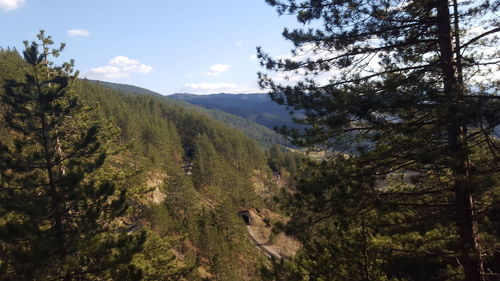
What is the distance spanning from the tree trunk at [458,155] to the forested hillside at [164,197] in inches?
360

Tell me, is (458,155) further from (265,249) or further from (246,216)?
(246,216)

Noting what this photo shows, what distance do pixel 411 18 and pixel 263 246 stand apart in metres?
45.0

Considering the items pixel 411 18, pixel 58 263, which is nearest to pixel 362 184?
pixel 411 18

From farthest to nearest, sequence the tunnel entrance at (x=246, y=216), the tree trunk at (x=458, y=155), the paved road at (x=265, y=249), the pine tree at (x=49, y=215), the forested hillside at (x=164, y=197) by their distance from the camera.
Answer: the tunnel entrance at (x=246, y=216) → the paved road at (x=265, y=249) → the forested hillside at (x=164, y=197) → the pine tree at (x=49, y=215) → the tree trunk at (x=458, y=155)

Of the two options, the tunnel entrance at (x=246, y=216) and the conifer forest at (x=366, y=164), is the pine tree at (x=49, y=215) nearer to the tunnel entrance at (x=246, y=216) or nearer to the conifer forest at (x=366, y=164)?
the conifer forest at (x=366, y=164)

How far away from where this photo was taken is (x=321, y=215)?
25.8 ft

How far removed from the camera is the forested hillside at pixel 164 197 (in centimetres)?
1126

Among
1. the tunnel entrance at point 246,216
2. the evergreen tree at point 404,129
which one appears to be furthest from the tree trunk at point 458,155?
the tunnel entrance at point 246,216

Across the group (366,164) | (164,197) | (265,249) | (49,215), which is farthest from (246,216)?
(366,164)

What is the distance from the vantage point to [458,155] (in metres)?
6.16

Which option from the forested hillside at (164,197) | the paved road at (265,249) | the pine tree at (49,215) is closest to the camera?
the pine tree at (49,215)

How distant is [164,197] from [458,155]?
4673 centimetres

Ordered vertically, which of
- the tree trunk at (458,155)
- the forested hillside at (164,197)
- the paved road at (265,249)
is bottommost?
the paved road at (265,249)

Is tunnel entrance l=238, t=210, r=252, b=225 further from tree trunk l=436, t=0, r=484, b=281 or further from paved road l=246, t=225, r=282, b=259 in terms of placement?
tree trunk l=436, t=0, r=484, b=281
